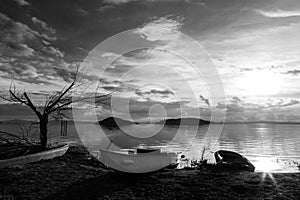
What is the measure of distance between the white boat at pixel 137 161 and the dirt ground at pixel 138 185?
1.11 m

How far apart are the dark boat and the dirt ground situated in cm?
160

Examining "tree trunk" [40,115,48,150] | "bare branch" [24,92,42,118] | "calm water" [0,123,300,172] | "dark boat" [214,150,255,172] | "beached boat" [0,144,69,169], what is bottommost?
"calm water" [0,123,300,172]

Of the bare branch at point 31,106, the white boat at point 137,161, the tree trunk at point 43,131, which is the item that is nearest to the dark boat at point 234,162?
the white boat at point 137,161

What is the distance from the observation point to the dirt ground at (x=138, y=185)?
9.43 metres

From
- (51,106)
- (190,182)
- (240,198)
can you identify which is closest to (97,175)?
(190,182)

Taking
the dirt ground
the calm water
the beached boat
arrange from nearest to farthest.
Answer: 1. the dirt ground
2. the beached boat
3. the calm water

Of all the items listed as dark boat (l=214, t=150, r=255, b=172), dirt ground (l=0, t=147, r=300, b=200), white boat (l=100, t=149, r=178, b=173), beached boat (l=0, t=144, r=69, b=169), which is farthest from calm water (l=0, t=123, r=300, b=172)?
dirt ground (l=0, t=147, r=300, b=200)

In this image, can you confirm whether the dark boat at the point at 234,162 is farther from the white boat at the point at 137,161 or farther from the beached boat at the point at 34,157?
the beached boat at the point at 34,157

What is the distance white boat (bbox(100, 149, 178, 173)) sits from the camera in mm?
13984

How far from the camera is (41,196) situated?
9188 millimetres

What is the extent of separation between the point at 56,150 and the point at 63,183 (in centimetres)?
759

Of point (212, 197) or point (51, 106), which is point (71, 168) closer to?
point (51, 106)

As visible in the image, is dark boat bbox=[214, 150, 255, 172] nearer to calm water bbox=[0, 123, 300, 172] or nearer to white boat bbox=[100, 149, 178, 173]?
white boat bbox=[100, 149, 178, 173]

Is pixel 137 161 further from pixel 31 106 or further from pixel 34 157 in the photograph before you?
pixel 31 106
